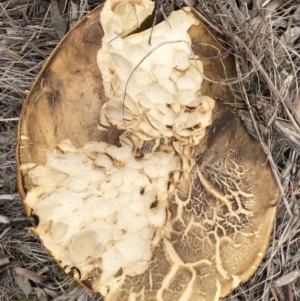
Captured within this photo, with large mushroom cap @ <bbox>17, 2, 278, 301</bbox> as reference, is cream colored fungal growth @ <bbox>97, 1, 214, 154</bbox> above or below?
above

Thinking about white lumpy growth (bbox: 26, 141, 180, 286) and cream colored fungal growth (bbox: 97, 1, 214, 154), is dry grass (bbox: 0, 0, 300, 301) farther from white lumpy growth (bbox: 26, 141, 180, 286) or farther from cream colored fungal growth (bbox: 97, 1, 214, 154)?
white lumpy growth (bbox: 26, 141, 180, 286)

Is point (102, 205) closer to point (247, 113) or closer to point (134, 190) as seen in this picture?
point (134, 190)

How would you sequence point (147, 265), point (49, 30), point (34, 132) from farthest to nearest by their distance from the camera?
point (49, 30) < point (147, 265) < point (34, 132)

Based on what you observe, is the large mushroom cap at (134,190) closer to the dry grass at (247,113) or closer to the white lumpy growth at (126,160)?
the white lumpy growth at (126,160)

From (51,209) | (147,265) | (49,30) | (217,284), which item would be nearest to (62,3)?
(49,30)

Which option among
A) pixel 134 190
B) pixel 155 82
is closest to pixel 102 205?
pixel 134 190

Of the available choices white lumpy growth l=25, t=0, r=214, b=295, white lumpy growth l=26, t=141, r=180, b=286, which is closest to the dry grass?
white lumpy growth l=25, t=0, r=214, b=295

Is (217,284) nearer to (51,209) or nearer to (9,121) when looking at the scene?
(51,209)
